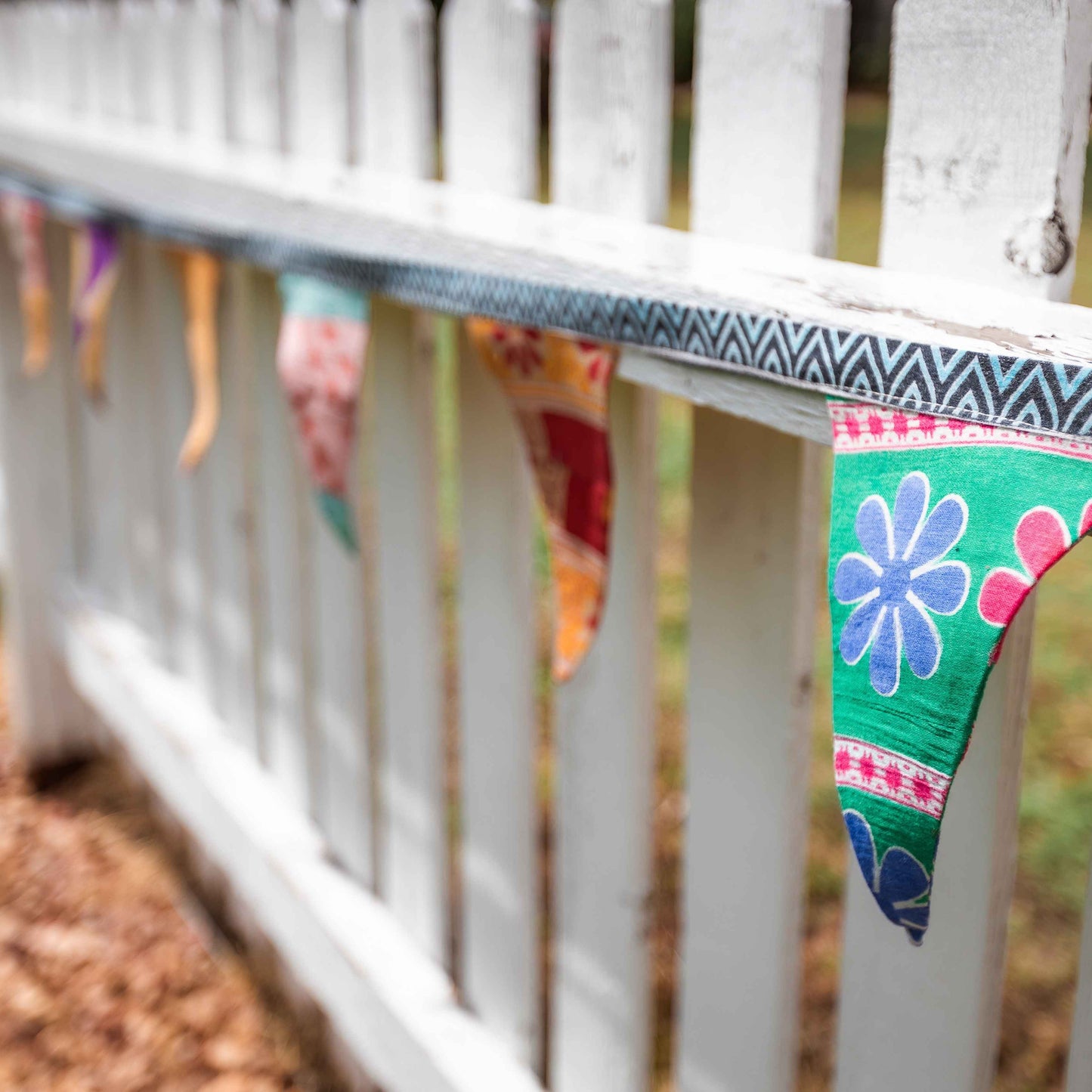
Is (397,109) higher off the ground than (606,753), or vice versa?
(397,109)

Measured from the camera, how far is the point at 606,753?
1327mm

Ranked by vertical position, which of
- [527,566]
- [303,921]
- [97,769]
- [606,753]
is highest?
[527,566]

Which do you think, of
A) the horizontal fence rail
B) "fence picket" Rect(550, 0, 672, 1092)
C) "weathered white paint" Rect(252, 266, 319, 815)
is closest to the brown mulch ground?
"weathered white paint" Rect(252, 266, 319, 815)

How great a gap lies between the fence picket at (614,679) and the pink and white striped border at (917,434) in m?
0.44

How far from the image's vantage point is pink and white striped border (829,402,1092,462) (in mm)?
601

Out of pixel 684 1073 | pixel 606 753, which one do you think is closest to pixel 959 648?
pixel 606 753

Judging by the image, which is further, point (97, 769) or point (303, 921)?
point (97, 769)

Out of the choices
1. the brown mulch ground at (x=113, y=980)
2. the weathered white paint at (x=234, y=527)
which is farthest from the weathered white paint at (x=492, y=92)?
the brown mulch ground at (x=113, y=980)

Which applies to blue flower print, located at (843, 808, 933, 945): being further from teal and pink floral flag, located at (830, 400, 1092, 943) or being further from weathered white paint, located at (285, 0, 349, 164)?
weathered white paint, located at (285, 0, 349, 164)

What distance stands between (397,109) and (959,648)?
1000mm

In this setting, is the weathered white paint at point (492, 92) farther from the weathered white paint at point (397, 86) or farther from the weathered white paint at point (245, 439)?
the weathered white paint at point (245, 439)

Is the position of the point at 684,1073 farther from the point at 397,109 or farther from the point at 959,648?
the point at 397,109

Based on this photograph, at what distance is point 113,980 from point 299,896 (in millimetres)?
676

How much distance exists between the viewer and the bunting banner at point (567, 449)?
3.15ft
